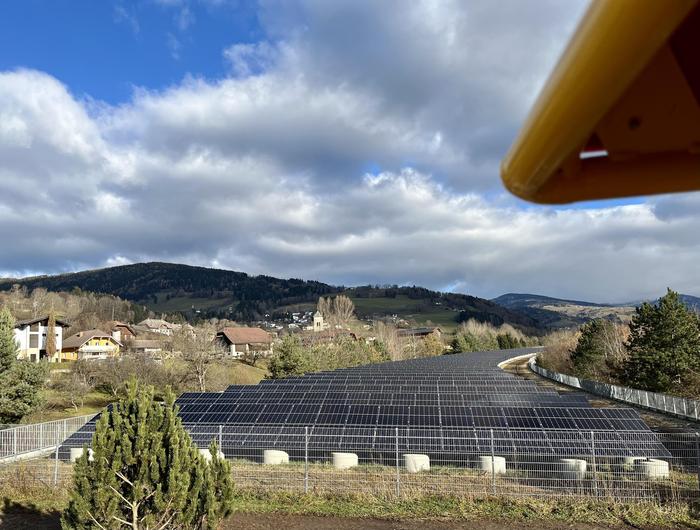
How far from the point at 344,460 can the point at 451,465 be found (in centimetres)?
339

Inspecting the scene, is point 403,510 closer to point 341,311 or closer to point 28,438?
point 28,438

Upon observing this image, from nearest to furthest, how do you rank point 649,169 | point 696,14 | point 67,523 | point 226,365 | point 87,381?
point 696,14, point 649,169, point 67,523, point 87,381, point 226,365

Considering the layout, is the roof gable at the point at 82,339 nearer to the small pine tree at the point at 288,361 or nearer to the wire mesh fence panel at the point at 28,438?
the small pine tree at the point at 288,361

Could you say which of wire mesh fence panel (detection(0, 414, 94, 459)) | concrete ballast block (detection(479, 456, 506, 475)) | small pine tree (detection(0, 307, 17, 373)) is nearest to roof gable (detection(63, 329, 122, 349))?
small pine tree (detection(0, 307, 17, 373))

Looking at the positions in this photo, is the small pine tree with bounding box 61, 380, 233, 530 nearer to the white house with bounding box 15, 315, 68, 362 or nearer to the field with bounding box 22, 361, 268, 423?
the field with bounding box 22, 361, 268, 423

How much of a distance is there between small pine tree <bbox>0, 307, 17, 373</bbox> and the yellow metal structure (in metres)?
35.7

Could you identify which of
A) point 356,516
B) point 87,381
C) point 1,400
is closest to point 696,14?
point 356,516

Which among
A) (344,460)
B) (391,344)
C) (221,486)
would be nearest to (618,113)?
(221,486)

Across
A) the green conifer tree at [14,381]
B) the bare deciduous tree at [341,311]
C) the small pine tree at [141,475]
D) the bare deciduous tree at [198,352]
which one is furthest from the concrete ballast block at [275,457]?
the bare deciduous tree at [341,311]

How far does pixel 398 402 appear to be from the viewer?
21.9 m

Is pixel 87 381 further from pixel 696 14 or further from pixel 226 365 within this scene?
pixel 696 14

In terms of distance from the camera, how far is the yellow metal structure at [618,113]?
3.60ft

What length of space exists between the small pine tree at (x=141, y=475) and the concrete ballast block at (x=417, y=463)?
8.47m

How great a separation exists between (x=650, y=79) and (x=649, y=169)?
336 millimetres
